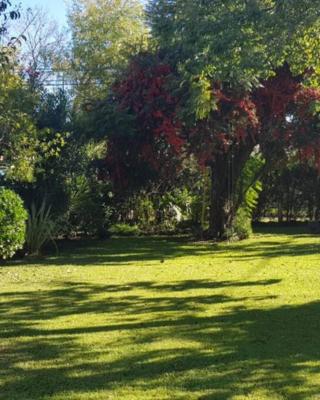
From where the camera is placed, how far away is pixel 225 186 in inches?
712

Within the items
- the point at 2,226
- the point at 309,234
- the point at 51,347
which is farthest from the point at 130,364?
the point at 309,234

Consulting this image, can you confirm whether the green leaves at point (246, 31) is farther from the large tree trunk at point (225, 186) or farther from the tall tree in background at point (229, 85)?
the large tree trunk at point (225, 186)

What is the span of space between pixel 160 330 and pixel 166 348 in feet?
2.62

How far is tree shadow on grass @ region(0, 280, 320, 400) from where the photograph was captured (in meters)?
5.16

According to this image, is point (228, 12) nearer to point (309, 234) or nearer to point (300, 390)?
point (300, 390)

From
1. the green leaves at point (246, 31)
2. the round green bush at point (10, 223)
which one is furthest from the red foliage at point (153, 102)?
the green leaves at point (246, 31)

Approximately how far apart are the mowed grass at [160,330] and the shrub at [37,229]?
124cm

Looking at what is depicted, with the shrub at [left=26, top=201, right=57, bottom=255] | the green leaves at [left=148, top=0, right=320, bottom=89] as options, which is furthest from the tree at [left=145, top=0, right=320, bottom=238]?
the shrub at [left=26, top=201, right=57, bottom=255]

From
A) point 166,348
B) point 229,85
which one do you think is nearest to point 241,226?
point 229,85

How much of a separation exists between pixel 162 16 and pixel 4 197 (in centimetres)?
500

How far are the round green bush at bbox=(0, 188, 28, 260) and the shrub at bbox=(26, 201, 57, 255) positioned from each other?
3.92 ft

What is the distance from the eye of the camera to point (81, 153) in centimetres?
1653

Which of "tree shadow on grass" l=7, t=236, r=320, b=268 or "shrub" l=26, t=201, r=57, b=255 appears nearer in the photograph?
"tree shadow on grass" l=7, t=236, r=320, b=268

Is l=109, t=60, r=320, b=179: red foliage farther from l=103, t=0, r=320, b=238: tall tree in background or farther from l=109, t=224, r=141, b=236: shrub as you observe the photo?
l=109, t=224, r=141, b=236: shrub
